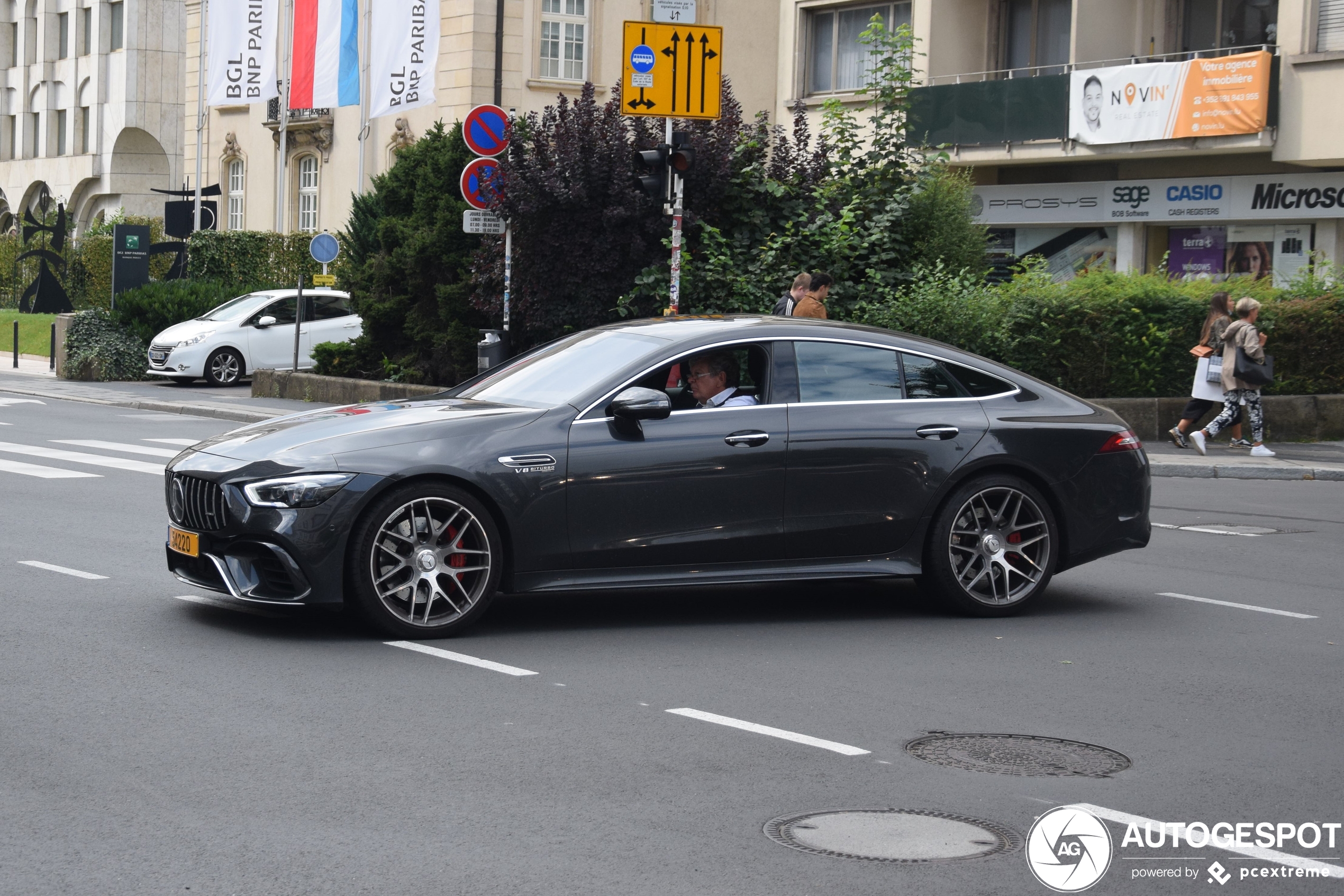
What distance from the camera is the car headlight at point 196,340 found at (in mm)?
27688

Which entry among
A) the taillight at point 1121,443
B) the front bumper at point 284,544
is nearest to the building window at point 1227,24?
the taillight at point 1121,443

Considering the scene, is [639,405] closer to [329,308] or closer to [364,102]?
[329,308]

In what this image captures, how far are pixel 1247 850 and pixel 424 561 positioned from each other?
400cm

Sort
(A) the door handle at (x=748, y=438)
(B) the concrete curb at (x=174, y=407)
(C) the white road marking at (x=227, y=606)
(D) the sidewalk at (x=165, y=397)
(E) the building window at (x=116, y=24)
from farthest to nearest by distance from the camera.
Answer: (E) the building window at (x=116, y=24), (D) the sidewalk at (x=165, y=397), (B) the concrete curb at (x=174, y=407), (C) the white road marking at (x=227, y=606), (A) the door handle at (x=748, y=438)

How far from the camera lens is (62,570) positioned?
970cm

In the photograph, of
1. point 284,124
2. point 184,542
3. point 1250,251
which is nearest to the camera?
point 184,542

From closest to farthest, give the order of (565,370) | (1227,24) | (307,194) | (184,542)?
(184,542), (565,370), (1227,24), (307,194)

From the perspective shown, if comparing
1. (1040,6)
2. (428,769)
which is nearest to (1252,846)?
(428,769)

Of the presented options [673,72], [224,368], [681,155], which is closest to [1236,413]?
[681,155]

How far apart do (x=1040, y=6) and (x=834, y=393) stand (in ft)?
89.2

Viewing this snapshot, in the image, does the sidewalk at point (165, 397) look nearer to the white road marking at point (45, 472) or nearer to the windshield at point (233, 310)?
the windshield at point (233, 310)

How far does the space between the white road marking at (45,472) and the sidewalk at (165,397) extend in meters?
5.59

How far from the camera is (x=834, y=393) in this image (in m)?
8.72

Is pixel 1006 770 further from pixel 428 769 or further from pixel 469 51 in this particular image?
pixel 469 51
